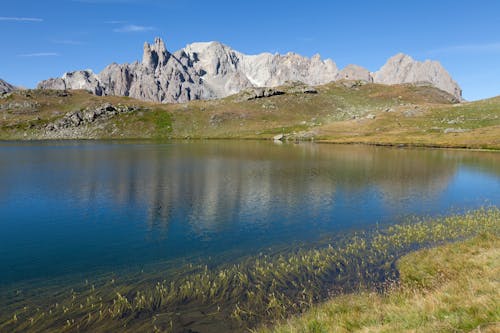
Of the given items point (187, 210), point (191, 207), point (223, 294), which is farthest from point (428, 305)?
point (191, 207)

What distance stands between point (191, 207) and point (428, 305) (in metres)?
33.1

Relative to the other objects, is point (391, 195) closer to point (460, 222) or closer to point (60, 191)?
point (460, 222)

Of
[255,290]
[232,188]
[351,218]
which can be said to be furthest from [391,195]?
[255,290]

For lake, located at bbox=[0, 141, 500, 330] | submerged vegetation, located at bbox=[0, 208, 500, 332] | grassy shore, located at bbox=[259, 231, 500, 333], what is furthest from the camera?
lake, located at bbox=[0, 141, 500, 330]

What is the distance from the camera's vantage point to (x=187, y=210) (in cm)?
4212

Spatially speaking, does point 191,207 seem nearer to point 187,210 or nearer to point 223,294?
point 187,210

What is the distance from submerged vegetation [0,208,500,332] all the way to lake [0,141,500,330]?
179 cm

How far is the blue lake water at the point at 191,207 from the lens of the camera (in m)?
28.4

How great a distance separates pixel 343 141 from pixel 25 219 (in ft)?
478

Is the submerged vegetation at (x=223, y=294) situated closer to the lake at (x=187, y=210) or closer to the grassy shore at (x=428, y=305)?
the grassy shore at (x=428, y=305)

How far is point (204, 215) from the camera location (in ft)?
131

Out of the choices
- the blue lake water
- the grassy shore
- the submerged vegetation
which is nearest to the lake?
the blue lake water

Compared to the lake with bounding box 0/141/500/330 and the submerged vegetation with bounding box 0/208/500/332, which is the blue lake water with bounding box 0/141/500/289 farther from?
the submerged vegetation with bounding box 0/208/500/332

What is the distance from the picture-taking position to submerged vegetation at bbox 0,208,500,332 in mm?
18109
